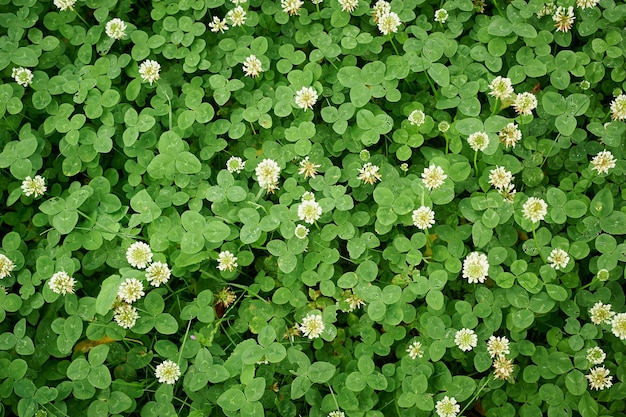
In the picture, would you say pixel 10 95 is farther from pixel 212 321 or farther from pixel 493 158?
pixel 493 158

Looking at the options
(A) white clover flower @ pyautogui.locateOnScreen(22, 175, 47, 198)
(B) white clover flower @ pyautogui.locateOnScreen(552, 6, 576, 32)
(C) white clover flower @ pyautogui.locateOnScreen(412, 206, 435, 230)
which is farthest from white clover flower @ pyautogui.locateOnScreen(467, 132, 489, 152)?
(A) white clover flower @ pyautogui.locateOnScreen(22, 175, 47, 198)

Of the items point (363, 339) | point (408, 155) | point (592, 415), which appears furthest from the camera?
point (408, 155)

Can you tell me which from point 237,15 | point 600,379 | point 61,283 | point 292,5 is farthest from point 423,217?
point 61,283

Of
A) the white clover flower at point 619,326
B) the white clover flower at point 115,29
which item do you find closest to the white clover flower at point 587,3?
the white clover flower at point 619,326

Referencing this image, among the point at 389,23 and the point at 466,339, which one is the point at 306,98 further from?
the point at 466,339

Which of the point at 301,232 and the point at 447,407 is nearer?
the point at 447,407

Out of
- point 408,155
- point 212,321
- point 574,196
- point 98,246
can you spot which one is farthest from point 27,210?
point 574,196
